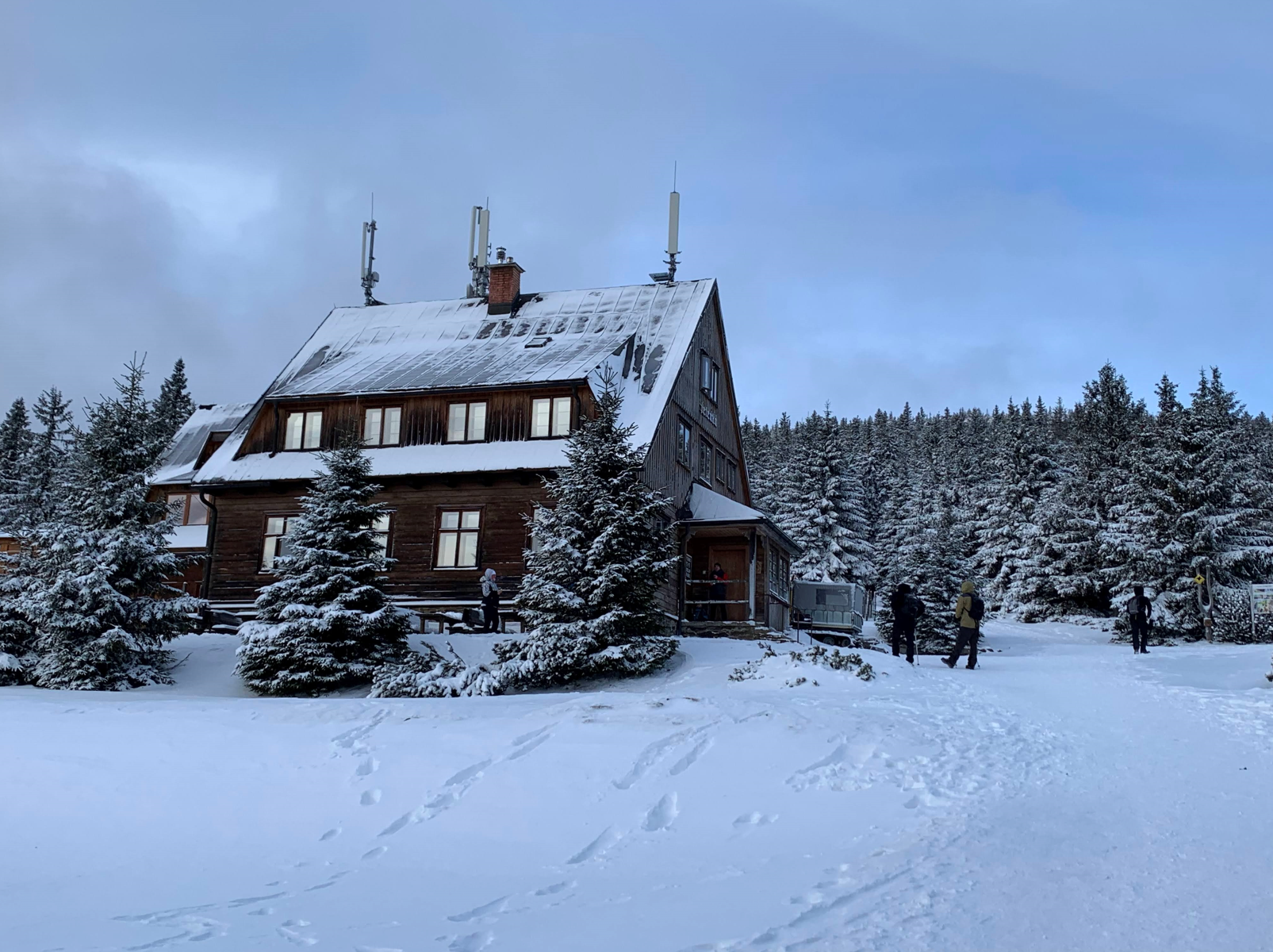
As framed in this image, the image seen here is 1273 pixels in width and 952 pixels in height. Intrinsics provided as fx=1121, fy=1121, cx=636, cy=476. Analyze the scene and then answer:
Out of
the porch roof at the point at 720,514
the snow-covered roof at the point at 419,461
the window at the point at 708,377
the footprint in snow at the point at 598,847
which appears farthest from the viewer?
the window at the point at 708,377

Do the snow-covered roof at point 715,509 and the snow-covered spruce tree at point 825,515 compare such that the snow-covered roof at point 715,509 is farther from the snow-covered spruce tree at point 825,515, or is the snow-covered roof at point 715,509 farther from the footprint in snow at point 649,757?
the snow-covered spruce tree at point 825,515

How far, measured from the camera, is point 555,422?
28828 mm

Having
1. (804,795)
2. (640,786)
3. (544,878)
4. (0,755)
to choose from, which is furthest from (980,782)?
(0,755)

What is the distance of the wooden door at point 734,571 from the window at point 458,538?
20.3 ft

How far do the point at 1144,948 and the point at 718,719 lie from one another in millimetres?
8080

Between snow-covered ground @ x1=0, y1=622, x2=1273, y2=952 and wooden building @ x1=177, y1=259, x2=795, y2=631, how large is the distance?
10.7m

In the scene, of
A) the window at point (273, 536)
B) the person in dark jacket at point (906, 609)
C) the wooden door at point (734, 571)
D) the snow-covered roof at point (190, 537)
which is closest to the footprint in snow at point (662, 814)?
the person in dark jacket at point (906, 609)

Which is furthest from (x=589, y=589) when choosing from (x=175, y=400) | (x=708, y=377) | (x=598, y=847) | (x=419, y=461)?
(x=175, y=400)

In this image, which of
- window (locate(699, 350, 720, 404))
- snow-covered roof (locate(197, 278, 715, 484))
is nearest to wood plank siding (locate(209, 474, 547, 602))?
snow-covered roof (locate(197, 278, 715, 484))

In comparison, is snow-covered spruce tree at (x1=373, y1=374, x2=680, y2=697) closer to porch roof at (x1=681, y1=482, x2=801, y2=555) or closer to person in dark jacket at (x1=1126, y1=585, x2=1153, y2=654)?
porch roof at (x1=681, y1=482, x2=801, y2=555)

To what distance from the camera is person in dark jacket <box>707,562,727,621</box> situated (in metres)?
29.0

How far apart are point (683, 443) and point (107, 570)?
1512cm

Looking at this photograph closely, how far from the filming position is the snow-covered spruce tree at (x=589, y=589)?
65.4ft

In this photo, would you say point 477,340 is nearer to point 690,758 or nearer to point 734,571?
point 734,571
